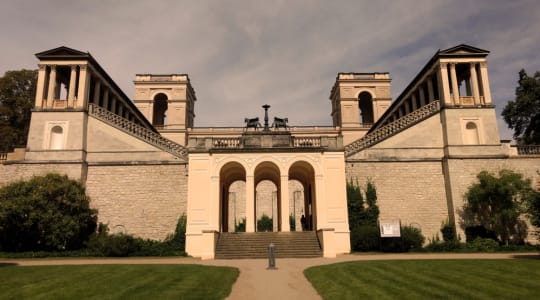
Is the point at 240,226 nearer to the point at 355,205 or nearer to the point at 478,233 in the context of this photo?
the point at 355,205

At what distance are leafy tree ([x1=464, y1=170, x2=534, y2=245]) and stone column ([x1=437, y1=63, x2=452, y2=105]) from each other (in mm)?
5874

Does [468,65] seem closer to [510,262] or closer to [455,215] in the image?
[455,215]

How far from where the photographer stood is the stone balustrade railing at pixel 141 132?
93.8ft

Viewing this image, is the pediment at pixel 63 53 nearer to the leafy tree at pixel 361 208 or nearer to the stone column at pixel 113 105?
the stone column at pixel 113 105

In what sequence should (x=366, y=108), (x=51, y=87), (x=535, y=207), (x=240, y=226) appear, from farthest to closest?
(x=366, y=108) → (x=240, y=226) → (x=51, y=87) → (x=535, y=207)

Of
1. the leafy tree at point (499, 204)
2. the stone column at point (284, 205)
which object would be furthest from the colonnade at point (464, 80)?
the stone column at point (284, 205)

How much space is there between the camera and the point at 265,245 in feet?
71.8

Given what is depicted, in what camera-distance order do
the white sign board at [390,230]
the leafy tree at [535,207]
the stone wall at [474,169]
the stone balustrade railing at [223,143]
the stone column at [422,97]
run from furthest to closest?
the stone column at [422,97], the stone wall at [474,169], the stone balustrade railing at [223,143], the white sign board at [390,230], the leafy tree at [535,207]

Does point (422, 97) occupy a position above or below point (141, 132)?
above

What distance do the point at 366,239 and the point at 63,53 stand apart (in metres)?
25.3

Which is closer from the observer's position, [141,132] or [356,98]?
[141,132]

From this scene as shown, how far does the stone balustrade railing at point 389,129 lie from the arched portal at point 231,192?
8.34 m

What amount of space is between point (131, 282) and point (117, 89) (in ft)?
88.1

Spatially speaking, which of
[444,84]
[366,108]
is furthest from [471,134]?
[366,108]
